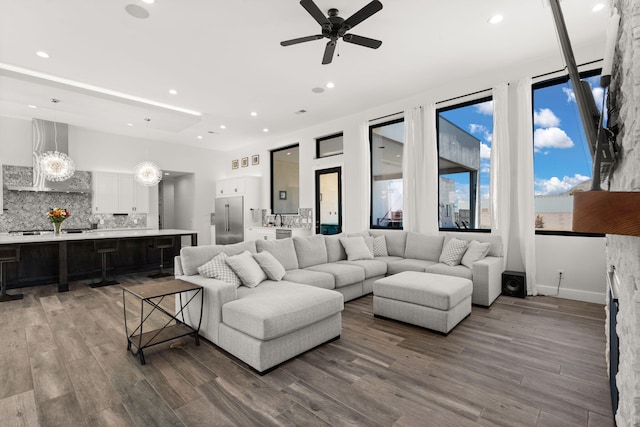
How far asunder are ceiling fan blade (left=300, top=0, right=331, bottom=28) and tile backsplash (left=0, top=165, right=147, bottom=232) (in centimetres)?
675

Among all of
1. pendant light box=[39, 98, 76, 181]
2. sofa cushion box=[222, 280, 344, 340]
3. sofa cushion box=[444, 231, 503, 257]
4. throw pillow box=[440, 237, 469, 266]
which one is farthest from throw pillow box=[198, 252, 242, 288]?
pendant light box=[39, 98, 76, 181]

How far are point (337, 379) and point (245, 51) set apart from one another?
3.79m

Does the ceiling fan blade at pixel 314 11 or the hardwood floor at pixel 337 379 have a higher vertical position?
the ceiling fan blade at pixel 314 11

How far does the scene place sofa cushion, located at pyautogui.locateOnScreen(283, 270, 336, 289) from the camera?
3.49 meters

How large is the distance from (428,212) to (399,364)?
3.28 m

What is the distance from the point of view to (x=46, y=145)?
20.9 feet

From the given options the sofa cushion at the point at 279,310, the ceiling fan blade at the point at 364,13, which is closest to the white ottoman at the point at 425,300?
the sofa cushion at the point at 279,310

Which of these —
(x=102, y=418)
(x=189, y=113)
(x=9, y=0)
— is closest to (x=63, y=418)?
(x=102, y=418)

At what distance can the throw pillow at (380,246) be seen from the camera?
516 cm

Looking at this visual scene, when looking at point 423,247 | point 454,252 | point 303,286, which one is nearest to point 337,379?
point 303,286

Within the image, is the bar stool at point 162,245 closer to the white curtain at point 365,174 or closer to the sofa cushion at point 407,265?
the white curtain at point 365,174

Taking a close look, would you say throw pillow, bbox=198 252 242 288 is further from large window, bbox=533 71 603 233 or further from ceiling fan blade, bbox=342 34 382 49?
large window, bbox=533 71 603 233

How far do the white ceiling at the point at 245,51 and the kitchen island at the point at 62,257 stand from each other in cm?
233

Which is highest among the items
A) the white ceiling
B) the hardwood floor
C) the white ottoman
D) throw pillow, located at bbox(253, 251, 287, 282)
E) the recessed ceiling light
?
the recessed ceiling light
